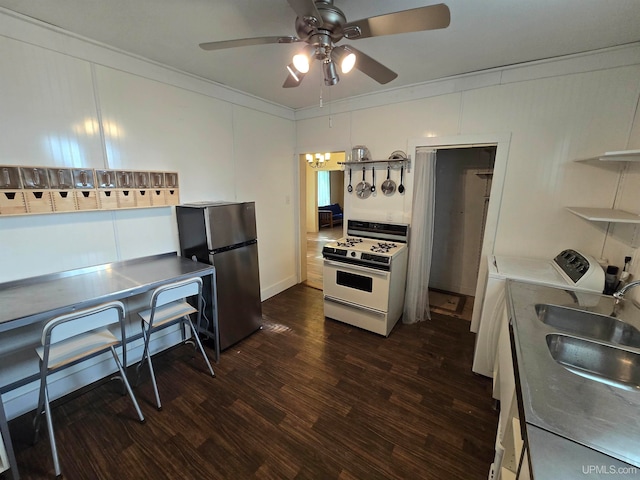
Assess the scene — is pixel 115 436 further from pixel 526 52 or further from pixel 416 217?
pixel 526 52

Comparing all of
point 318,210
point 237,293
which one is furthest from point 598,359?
point 318,210

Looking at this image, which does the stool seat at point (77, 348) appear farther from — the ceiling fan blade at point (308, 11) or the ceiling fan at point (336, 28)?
the ceiling fan blade at point (308, 11)

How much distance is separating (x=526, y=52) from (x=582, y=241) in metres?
1.59

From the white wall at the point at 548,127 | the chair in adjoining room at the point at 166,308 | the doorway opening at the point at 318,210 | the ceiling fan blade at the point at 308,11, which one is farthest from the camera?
the doorway opening at the point at 318,210

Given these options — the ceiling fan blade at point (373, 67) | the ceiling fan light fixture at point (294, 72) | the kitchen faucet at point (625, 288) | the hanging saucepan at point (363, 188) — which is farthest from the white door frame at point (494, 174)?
the ceiling fan light fixture at point (294, 72)

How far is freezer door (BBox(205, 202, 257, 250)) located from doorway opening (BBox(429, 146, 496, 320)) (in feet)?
8.29

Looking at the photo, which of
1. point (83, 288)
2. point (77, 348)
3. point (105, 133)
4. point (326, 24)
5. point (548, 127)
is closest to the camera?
point (326, 24)

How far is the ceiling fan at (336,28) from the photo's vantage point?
3.55 ft

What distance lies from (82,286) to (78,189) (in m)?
0.70

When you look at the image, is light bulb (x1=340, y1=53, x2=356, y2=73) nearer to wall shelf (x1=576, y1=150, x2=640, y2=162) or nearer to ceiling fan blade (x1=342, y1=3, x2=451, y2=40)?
ceiling fan blade (x1=342, y1=3, x2=451, y2=40)

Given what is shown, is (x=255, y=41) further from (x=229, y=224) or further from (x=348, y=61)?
(x=229, y=224)

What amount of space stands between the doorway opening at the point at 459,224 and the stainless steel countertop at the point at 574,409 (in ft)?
7.74

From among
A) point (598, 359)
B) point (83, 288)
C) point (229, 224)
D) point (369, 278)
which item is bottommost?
point (369, 278)

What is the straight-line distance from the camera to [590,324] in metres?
1.55
